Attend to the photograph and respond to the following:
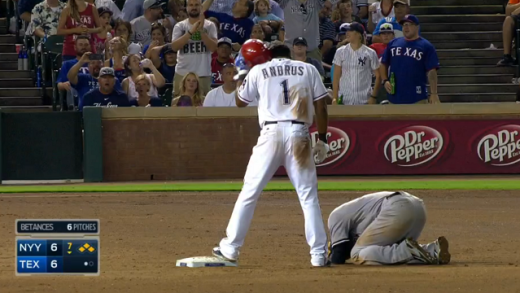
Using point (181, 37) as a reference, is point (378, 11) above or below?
above

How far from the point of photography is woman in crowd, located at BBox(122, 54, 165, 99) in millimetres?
19062

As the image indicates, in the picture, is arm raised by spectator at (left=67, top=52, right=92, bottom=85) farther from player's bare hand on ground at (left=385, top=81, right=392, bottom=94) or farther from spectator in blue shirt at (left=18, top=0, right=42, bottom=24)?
player's bare hand on ground at (left=385, top=81, right=392, bottom=94)

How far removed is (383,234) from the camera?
32.4ft

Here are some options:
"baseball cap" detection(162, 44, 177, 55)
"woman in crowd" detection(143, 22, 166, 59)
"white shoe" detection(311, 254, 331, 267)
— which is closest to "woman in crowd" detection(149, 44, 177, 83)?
"baseball cap" detection(162, 44, 177, 55)

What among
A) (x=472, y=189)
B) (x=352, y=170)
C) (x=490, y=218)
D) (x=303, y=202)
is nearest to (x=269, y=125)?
(x=303, y=202)

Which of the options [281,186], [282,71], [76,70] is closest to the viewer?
[282,71]

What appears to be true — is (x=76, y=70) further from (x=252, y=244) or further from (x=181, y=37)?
(x=252, y=244)

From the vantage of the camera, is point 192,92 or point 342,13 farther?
point 342,13

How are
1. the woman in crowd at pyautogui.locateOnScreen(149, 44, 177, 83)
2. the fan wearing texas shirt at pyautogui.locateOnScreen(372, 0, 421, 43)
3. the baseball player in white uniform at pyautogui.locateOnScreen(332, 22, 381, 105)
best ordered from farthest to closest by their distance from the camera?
the fan wearing texas shirt at pyautogui.locateOnScreen(372, 0, 421, 43)
the woman in crowd at pyautogui.locateOnScreen(149, 44, 177, 83)
the baseball player in white uniform at pyautogui.locateOnScreen(332, 22, 381, 105)

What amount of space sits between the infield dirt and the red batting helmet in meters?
1.79

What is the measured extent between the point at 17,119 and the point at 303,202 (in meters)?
10.1

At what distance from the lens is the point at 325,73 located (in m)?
21.5
